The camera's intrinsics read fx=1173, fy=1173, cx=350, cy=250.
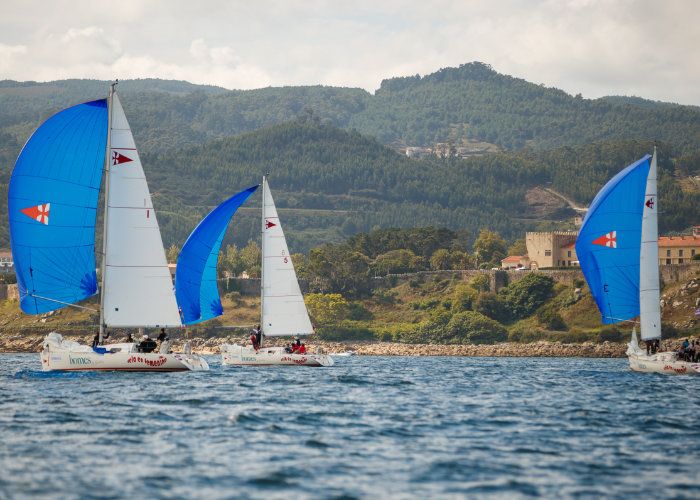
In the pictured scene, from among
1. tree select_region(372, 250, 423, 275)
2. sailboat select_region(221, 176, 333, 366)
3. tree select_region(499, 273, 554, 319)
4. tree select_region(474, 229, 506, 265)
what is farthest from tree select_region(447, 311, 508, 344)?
sailboat select_region(221, 176, 333, 366)

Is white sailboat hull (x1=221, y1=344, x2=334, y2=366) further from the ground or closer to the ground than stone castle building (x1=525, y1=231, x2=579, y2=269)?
closer to the ground

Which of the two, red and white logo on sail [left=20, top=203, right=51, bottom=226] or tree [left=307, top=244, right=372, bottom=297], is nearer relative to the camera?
red and white logo on sail [left=20, top=203, right=51, bottom=226]

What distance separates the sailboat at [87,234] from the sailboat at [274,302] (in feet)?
38.5

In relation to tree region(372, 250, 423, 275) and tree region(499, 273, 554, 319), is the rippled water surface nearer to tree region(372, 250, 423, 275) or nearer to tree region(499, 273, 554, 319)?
tree region(499, 273, 554, 319)

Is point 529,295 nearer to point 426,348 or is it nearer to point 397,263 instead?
point 426,348

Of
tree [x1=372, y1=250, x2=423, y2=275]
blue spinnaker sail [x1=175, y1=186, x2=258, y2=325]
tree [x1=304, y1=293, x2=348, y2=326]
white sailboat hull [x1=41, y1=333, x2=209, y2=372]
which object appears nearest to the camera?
white sailboat hull [x1=41, y1=333, x2=209, y2=372]

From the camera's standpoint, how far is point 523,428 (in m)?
33.5

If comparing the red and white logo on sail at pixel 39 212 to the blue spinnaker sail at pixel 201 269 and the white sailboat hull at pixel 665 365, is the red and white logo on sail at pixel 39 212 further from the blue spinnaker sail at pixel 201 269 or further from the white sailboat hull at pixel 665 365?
the white sailboat hull at pixel 665 365

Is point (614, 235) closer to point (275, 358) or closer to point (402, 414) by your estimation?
point (275, 358)

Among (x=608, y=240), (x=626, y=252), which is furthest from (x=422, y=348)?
(x=608, y=240)

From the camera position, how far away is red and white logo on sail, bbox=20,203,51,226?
4525cm

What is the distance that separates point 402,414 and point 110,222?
53.8 feet

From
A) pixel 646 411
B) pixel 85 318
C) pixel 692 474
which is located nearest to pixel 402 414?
pixel 646 411

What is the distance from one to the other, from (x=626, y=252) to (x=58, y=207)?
26635mm
